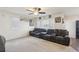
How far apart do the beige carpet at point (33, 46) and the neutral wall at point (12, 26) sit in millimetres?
106

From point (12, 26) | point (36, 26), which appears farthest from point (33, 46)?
point (12, 26)

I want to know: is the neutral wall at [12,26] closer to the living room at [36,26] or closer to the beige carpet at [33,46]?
the living room at [36,26]

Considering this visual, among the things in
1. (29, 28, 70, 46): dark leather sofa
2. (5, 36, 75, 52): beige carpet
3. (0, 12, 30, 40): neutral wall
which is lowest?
(5, 36, 75, 52): beige carpet

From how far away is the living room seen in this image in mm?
1438

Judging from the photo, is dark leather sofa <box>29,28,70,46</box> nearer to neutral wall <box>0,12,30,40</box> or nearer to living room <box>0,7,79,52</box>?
living room <box>0,7,79,52</box>

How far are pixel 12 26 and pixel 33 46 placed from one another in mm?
502

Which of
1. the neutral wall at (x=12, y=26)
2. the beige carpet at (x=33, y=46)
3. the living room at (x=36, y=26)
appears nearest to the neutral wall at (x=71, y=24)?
the living room at (x=36, y=26)

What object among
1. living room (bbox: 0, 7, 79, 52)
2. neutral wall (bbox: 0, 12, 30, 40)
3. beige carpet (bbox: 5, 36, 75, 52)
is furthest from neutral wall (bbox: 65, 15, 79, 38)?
neutral wall (bbox: 0, 12, 30, 40)

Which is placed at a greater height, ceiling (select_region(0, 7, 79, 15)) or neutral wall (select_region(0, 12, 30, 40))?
ceiling (select_region(0, 7, 79, 15))

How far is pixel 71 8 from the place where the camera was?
1.43 meters
